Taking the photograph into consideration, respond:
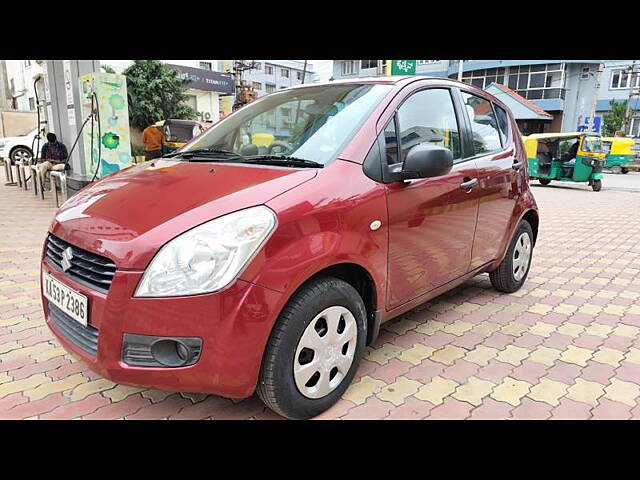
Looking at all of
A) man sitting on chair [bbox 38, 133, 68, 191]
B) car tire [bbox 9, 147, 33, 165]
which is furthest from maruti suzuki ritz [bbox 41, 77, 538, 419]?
car tire [bbox 9, 147, 33, 165]

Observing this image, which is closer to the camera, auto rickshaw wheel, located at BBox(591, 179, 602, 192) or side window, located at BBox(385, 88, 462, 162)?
side window, located at BBox(385, 88, 462, 162)

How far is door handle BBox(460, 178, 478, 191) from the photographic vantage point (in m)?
3.13

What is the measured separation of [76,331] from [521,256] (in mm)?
3670

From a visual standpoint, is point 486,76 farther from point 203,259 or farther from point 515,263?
point 203,259

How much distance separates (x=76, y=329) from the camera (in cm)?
209

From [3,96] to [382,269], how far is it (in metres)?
45.9

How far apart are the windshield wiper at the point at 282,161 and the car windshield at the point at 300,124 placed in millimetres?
42

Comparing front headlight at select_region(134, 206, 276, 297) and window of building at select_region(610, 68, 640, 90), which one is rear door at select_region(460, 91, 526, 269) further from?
window of building at select_region(610, 68, 640, 90)

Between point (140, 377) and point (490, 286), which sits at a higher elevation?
point (140, 377)

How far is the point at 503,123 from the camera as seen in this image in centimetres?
396

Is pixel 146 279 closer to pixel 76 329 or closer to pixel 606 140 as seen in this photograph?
pixel 76 329

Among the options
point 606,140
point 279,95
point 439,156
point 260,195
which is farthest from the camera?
point 606,140

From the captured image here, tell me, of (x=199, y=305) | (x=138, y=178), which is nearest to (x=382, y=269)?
(x=199, y=305)

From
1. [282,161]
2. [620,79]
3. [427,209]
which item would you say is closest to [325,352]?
[282,161]
